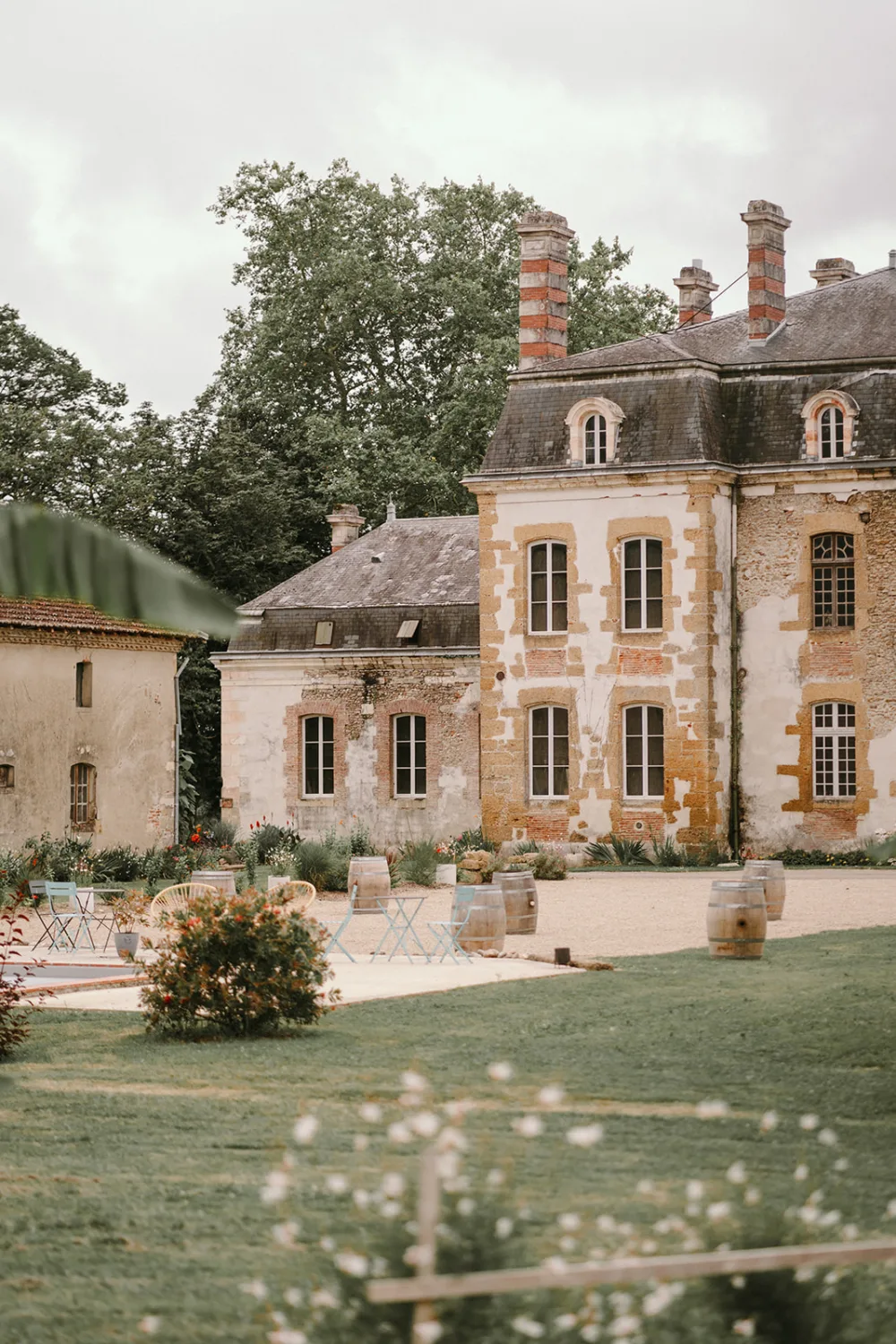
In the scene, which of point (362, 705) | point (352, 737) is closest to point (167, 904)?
point (352, 737)

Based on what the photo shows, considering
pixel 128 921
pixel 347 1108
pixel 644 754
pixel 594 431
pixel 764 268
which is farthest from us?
pixel 764 268

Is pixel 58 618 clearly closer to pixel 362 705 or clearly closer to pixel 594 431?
pixel 362 705

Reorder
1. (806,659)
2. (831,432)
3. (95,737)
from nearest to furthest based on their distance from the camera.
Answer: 1. (95,737)
2. (831,432)
3. (806,659)

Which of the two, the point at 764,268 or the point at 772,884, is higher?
the point at 764,268

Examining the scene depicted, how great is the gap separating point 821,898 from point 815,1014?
11703mm

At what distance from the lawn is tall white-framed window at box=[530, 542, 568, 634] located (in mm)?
17839

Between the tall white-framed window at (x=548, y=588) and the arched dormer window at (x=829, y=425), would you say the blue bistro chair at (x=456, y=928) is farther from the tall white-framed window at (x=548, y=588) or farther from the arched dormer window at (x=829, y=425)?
the arched dormer window at (x=829, y=425)

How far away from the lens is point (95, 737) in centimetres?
3353

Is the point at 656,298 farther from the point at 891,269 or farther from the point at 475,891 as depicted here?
the point at 475,891

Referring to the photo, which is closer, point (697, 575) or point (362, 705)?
point (697, 575)

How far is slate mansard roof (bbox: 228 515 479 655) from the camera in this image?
126 ft

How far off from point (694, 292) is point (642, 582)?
930 centimetres

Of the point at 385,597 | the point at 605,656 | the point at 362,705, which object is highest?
the point at 385,597

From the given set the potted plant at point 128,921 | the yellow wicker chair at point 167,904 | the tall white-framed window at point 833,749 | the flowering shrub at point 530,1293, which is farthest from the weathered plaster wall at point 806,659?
the flowering shrub at point 530,1293
